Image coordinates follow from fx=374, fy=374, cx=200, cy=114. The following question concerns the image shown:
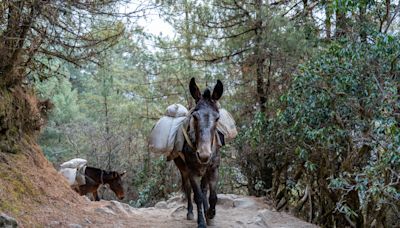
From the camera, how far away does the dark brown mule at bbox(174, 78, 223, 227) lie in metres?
4.59

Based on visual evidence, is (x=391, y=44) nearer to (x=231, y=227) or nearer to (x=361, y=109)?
(x=361, y=109)

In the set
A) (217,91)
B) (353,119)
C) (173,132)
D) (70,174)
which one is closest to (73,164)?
(70,174)

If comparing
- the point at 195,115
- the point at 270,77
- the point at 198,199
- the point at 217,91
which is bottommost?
the point at 198,199

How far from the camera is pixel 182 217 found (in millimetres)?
6488

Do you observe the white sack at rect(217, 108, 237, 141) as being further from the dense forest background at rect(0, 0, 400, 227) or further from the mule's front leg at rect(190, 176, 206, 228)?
the mule's front leg at rect(190, 176, 206, 228)

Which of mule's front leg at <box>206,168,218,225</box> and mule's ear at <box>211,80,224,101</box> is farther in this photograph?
mule's front leg at <box>206,168,218,225</box>

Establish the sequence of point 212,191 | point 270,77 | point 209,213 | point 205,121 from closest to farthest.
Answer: point 205,121, point 212,191, point 209,213, point 270,77

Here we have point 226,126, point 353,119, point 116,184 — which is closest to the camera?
point 353,119

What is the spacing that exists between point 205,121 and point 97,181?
670 cm

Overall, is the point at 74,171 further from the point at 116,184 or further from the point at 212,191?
the point at 212,191

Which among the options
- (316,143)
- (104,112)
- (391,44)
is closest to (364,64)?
(391,44)

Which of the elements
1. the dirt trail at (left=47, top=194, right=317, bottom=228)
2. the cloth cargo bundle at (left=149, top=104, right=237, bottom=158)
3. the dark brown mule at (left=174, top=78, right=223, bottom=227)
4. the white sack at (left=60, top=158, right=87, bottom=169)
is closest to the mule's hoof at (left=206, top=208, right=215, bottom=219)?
the dark brown mule at (left=174, top=78, right=223, bottom=227)

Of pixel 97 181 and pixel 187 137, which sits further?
pixel 97 181

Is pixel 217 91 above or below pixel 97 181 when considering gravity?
above
